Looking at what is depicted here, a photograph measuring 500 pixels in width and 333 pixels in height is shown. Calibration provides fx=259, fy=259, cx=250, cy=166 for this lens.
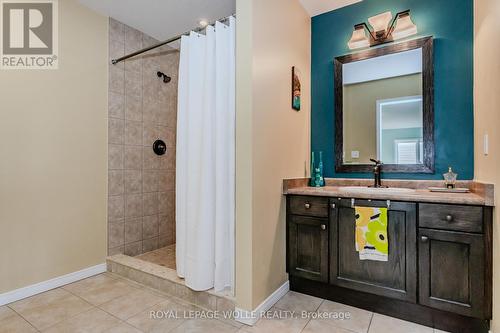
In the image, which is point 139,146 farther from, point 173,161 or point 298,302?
point 298,302

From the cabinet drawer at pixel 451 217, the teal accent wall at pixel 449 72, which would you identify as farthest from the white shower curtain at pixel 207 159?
the teal accent wall at pixel 449 72

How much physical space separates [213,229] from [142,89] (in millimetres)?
1944

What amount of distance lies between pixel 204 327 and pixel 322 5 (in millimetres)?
2864

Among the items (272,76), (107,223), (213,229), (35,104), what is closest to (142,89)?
(35,104)

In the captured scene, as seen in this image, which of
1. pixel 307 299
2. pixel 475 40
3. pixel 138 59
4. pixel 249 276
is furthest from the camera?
pixel 138 59

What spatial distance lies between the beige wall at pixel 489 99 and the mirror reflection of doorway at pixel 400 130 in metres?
0.37

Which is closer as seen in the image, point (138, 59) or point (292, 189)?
point (292, 189)

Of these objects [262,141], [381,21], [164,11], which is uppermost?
[164,11]

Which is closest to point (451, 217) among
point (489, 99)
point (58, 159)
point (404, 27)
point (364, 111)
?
point (489, 99)

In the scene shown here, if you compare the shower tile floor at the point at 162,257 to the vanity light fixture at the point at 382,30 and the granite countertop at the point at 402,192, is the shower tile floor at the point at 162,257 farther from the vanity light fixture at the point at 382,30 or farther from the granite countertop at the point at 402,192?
the vanity light fixture at the point at 382,30

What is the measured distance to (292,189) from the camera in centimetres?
217

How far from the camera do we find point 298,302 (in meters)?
2.02

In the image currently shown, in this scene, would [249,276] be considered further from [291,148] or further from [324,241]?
[291,148]

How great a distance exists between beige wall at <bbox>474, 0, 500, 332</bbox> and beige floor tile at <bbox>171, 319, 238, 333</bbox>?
1529 mm
